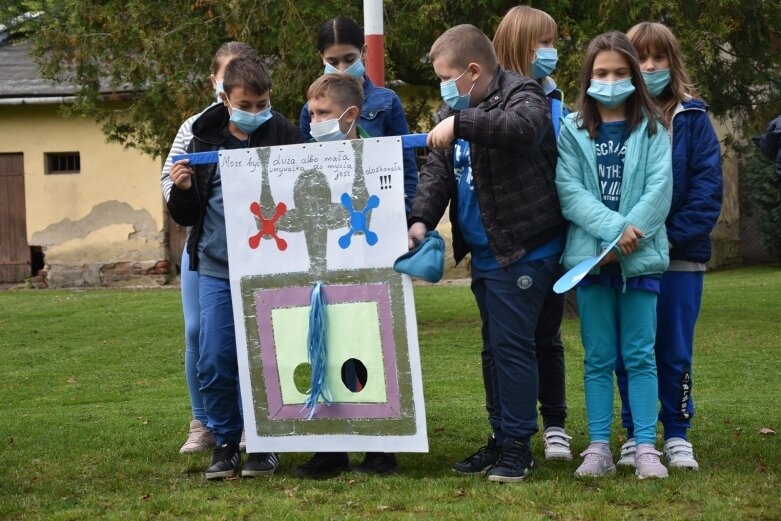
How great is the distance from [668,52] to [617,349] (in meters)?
1.30

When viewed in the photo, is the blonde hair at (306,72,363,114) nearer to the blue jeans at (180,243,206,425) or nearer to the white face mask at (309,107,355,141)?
the white face mask at (309,107,355,141)

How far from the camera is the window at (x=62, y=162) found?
20.2 meters

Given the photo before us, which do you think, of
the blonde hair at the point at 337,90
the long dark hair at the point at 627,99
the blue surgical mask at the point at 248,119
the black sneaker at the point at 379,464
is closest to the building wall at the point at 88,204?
the blue surgical mask at the point at 248,119

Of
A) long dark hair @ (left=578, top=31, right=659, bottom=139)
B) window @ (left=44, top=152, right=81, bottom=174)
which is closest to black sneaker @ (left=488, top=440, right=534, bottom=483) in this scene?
long dark hair @ (left=578, top=31, right=659, bottom=139)

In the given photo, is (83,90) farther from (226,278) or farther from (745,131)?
(226,278)

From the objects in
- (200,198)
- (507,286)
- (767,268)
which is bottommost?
(767,268)

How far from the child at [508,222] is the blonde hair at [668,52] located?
59 cm

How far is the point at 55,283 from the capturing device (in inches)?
796

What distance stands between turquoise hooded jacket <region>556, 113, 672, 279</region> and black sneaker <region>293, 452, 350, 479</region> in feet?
4.36

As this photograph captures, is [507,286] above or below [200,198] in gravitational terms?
below

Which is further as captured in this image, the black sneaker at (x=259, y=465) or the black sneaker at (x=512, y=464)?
the black sneaker at (x=259, y=465)

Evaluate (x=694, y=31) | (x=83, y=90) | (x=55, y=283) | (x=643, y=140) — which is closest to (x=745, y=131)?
(x=694, y=31)

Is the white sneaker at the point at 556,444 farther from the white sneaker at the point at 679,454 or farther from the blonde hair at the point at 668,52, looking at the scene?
the blonde hair at the point at 668,52

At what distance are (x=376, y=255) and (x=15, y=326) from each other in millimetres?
10162
